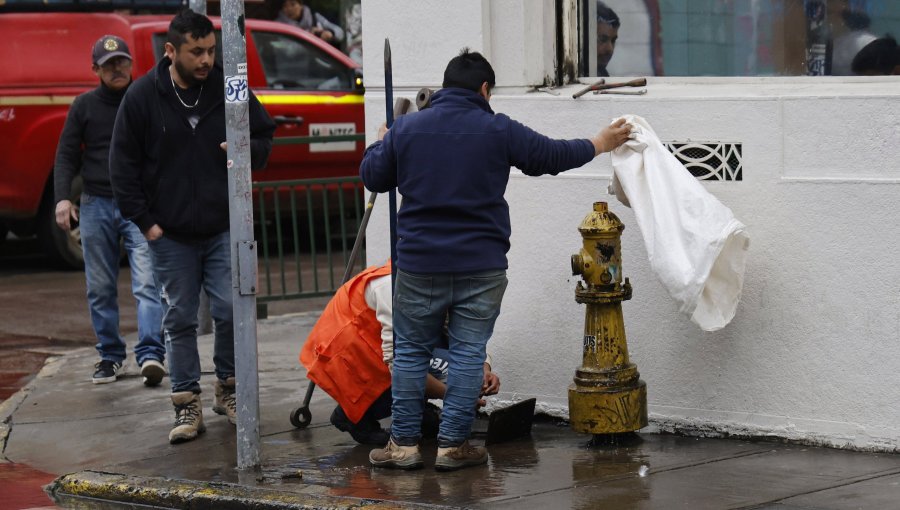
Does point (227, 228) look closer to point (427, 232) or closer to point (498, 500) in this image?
point (427, 232)

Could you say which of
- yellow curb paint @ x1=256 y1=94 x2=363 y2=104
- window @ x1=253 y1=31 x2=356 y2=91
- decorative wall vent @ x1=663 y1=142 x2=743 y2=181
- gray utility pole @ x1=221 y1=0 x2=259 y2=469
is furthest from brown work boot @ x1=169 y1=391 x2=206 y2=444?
window @ x1=253 y1=31 x2=356 y2=91

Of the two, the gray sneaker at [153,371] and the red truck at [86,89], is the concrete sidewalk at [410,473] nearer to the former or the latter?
the gray sneaker at [153,371]

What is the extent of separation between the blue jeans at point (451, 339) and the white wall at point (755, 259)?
93 centimetres

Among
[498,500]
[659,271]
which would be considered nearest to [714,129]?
[659,271]

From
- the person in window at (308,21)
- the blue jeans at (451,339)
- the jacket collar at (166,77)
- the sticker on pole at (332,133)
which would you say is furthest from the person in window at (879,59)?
the person in window at (308,21)

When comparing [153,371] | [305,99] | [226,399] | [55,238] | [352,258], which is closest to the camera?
[352,258]

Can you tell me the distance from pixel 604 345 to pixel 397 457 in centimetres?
101

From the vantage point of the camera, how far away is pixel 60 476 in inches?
266

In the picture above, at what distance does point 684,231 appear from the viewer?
635 cm

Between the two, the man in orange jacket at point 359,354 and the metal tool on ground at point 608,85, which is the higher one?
the metal tool on ground at point 608,85

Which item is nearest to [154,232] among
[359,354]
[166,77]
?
[166,77]

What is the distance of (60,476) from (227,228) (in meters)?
1.39

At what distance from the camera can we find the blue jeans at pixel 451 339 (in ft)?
20.2

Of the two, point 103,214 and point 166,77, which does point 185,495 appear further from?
point 103,214
